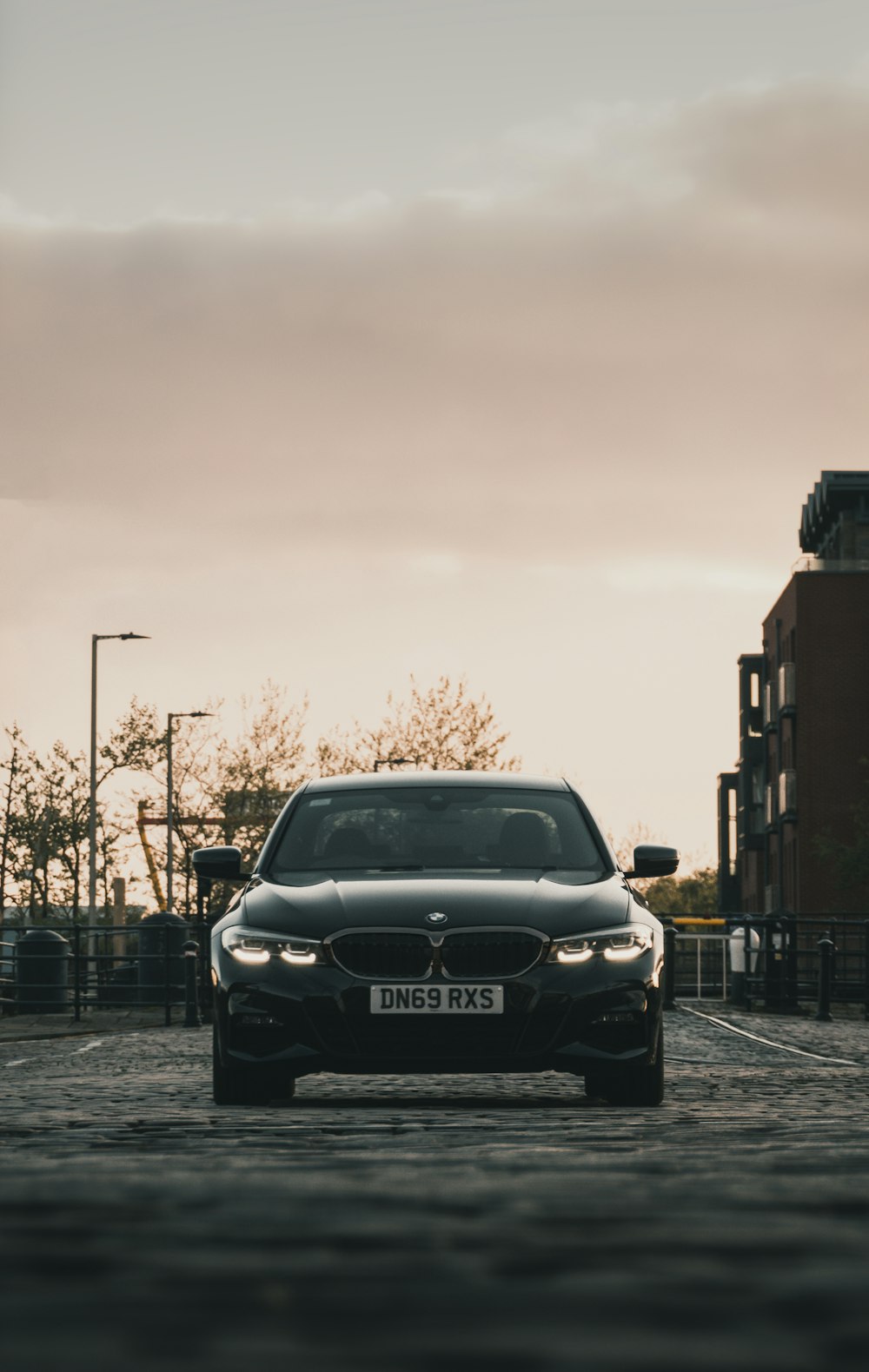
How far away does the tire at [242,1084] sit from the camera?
9.52m

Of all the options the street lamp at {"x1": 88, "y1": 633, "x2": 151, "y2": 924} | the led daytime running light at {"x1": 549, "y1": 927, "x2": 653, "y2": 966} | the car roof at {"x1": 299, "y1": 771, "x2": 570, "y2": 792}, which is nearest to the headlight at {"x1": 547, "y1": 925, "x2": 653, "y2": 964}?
the led daytime running light at {"x1": 549, "y1": 927, "x2": 653, "y2": 966}

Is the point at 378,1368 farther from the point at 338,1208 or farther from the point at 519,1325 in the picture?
the point at 338,1208

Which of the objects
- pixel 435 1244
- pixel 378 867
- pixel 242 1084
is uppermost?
pixel 378 867

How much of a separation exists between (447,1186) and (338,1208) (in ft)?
1.67

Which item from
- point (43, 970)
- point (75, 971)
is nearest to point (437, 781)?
point (75, 971)

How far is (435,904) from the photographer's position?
9617 mm

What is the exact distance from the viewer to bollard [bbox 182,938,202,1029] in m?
24.4

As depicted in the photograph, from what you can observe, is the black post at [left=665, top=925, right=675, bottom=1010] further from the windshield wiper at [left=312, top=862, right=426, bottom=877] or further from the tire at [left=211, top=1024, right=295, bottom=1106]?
the tire at [left=211, top=1024, right=295, bottom=1106]

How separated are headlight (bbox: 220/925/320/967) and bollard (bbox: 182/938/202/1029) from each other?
1430cm

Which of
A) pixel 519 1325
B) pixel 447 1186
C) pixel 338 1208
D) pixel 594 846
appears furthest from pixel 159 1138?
pixel 594 846

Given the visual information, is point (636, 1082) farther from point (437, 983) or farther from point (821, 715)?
point (821, 715)

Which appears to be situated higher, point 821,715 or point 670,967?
point 821,715

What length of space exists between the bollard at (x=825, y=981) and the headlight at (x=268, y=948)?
55.3 feet

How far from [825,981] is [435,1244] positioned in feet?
75.7
